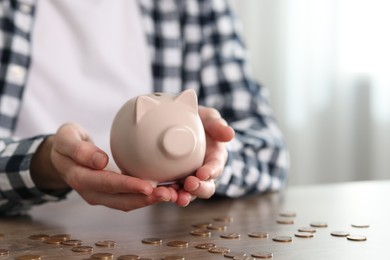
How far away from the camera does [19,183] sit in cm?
78

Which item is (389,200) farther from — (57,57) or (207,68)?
(57,57)

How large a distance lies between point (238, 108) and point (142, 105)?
0.58 meters

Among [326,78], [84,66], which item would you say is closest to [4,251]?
[84,66]

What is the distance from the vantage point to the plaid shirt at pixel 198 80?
2.85 feet

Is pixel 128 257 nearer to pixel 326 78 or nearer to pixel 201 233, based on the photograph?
pixel 201 233

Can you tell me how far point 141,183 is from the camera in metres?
0.59

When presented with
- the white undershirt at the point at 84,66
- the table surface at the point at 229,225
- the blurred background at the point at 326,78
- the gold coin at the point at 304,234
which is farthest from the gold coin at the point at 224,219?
the blurred background at the point at 326,78

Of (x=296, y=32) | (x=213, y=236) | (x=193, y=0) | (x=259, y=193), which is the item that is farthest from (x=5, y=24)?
(x=296, y=32)

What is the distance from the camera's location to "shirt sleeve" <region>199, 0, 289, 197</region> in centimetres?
99

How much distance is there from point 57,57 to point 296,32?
126cm

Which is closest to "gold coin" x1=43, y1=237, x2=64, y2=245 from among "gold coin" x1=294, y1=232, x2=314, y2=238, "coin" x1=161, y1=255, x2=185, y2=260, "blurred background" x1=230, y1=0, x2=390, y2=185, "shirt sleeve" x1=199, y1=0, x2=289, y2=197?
"coin" x1=161, y1=255, x2=185, y2=260

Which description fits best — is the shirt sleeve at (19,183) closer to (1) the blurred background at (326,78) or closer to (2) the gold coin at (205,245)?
(2) the gold coin at (205,245)

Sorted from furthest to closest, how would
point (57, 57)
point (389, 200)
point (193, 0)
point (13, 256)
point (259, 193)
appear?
point (193, 0)
point (57, 57)
point (259, 193)
point (389, 200)
point (13, 256)

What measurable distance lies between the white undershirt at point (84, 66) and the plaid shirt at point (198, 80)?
0.04m
